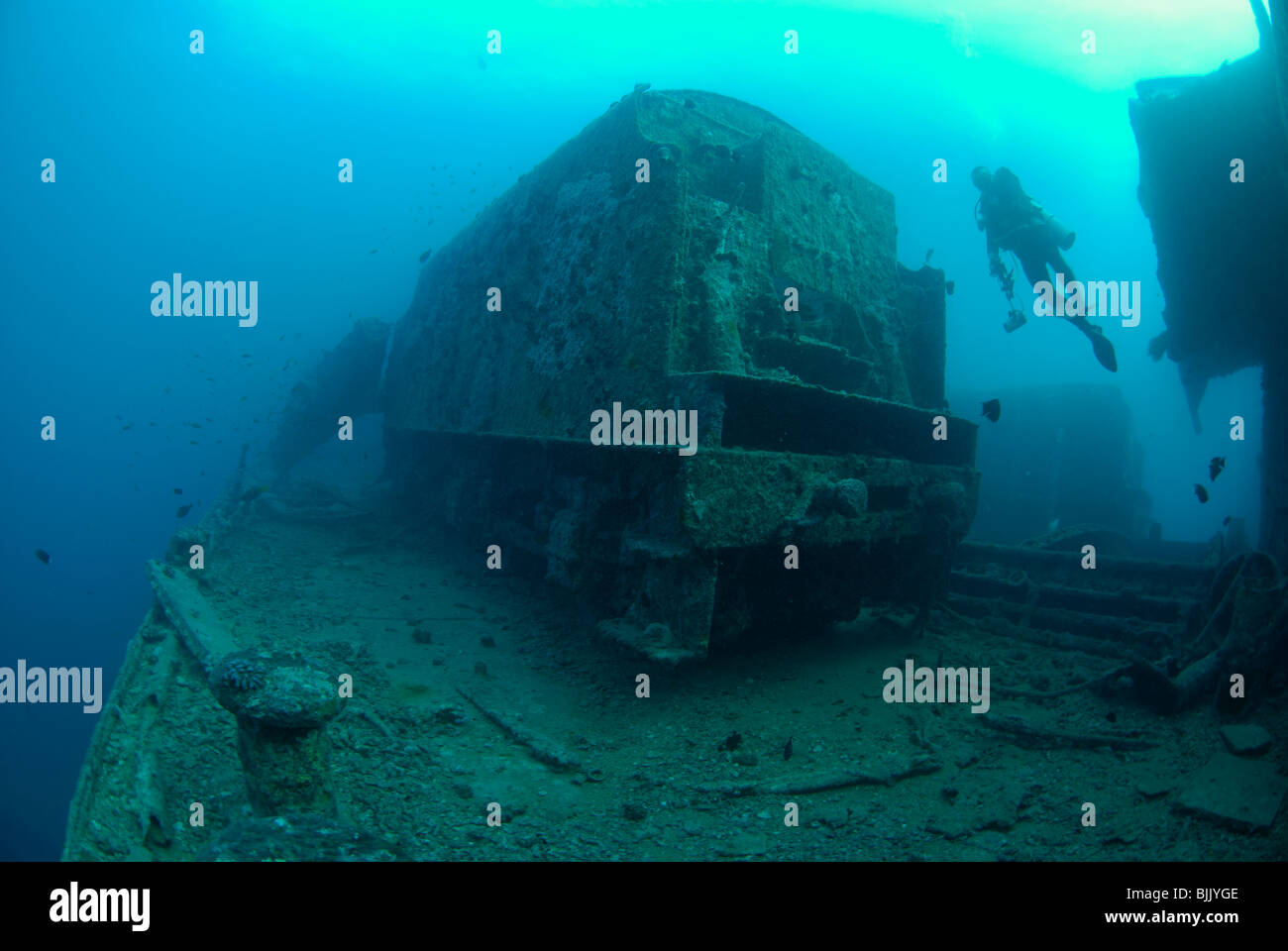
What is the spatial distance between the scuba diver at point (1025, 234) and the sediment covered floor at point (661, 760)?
5263 millimetres

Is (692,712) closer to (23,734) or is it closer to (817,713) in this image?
(817,713)

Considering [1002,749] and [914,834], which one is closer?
[914,834]

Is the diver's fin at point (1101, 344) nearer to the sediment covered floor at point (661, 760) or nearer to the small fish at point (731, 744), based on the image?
the sediment covered floor at point (661, 760)

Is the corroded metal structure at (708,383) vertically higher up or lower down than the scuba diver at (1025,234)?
lower down

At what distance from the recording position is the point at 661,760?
13.4ft

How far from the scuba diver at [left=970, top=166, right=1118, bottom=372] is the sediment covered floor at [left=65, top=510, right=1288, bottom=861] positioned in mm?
5263

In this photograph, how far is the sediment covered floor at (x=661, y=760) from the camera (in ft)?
10.3

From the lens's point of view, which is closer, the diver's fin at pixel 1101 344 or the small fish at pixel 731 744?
the small fish at pixel 731 744

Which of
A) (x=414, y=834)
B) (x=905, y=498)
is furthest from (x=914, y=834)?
(x=905, y=498)

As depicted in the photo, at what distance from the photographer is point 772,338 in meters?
6.24
